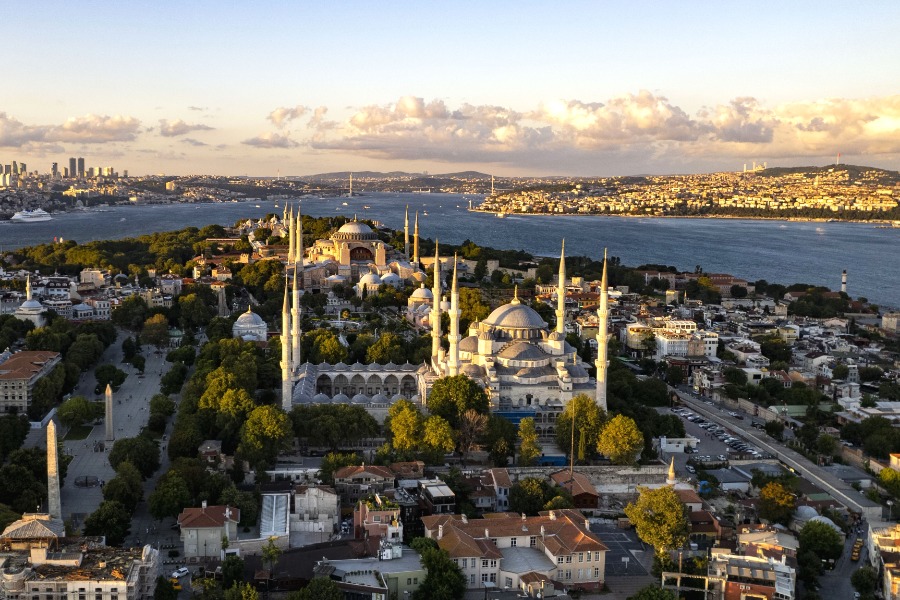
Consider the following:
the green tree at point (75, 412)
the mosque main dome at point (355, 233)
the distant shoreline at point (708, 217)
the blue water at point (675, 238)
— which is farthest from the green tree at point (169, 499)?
the distant shoreline at point (708, 217)

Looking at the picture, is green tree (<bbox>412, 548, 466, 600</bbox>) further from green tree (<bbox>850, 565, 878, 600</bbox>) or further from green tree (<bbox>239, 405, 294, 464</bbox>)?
green tree (<bbox>850, 565, 878, 600</bbox>)

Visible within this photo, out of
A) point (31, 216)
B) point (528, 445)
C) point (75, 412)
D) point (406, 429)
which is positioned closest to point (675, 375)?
point (528, 445)

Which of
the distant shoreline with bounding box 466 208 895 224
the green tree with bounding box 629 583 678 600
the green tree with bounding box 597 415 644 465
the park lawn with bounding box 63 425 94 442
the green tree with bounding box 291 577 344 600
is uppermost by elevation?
the distant shoreline with bounding box 466 208 895 224

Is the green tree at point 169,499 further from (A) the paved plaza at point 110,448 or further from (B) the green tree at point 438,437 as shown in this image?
(B) the green tree at point 438,437

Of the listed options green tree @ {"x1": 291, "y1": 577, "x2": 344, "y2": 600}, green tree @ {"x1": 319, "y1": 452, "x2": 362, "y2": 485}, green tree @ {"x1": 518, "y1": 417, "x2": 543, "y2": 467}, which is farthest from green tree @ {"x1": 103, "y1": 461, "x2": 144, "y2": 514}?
green tree @ {"x1": 518, "y1": 417, "x2": 543, "y2": 467}

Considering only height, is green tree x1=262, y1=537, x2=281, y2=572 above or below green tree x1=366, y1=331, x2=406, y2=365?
below

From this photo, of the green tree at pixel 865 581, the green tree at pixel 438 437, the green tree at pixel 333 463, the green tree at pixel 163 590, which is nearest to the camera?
the green tree at pixel 163 590
